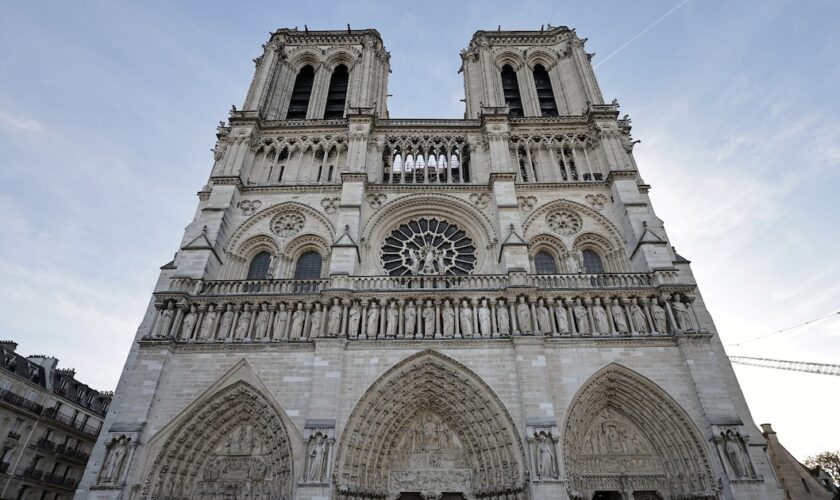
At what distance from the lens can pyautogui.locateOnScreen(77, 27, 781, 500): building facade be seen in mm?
11312

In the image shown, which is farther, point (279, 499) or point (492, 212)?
point (492, 212)

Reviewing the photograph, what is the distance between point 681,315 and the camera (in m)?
12.9

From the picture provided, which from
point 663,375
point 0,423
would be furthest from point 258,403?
point 0,423

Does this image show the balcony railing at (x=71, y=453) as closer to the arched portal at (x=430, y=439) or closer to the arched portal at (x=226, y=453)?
the arched portal at (x=226, y=453)

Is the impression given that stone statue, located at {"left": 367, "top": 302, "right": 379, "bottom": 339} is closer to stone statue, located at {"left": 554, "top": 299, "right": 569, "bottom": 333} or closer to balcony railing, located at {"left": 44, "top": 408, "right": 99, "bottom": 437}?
stone statue, located at {"left": 554, "top": 299, "right": 569, "bottom": 333}

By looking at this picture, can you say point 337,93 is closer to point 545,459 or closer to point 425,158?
point 425,158

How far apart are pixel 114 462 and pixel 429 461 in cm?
750

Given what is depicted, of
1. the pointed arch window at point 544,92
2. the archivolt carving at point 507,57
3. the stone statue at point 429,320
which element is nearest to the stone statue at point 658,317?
the stone statue at point 429,320

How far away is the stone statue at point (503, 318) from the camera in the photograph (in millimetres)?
12828

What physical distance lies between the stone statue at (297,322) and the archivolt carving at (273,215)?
3.35 meters

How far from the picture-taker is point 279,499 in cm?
1117

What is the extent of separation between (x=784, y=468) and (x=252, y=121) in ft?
73.4

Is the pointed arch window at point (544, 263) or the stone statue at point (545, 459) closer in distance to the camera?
the stone statue at point (545, 459)

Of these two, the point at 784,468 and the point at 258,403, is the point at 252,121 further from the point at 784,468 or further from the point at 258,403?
the point at 784,468
